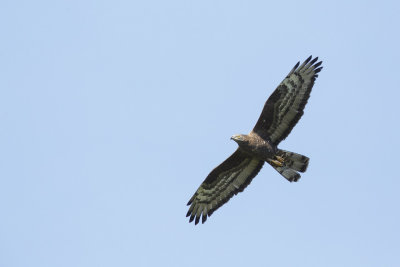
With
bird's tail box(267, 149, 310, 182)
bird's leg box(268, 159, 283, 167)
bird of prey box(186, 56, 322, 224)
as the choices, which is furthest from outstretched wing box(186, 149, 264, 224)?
bird's tail box(267, 149, 310, 182)

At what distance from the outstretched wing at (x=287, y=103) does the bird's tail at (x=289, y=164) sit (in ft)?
1.34

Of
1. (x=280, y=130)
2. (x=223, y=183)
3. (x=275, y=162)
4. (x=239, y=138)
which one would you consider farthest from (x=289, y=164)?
(x=223, y=183)

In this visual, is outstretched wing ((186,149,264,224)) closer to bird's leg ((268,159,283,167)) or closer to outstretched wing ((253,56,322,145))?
bird's leg ((268,159,283,167))

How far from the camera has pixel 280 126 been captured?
71.3ft

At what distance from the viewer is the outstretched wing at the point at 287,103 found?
2161 centimetres

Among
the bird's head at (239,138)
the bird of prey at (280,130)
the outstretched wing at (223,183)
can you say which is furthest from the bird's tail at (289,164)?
the bird's head at (239,138)

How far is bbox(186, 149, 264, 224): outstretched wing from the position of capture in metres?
22.4

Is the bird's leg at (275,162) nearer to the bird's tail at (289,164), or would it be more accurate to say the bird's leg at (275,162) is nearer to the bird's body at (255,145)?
the bird's tail at (289,164)

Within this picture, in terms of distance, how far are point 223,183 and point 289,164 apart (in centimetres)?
188

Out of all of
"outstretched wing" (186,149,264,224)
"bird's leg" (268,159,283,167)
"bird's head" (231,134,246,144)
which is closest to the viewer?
"bird's head" (231,134,246,144)

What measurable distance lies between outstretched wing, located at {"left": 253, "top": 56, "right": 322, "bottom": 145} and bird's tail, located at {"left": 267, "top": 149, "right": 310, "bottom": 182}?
408 mm

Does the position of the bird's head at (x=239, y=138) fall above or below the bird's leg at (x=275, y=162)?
above

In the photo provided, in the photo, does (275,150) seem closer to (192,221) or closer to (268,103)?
(268,103)

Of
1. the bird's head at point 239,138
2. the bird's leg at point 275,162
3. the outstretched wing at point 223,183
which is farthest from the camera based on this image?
the outstretched wing at point 223,183
